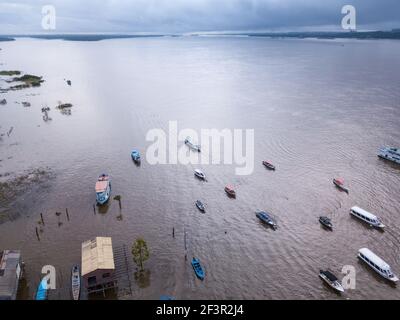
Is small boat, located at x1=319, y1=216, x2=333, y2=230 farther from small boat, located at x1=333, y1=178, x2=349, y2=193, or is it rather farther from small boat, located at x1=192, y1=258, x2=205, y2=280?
small boat, located at x1=192, y1=258, x2=205, y2=280

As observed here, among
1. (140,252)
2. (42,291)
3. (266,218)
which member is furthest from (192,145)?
(42,291)

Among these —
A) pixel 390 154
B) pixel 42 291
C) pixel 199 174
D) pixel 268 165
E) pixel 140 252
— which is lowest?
pixel 42 291

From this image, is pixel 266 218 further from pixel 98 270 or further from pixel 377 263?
pixel 98 270

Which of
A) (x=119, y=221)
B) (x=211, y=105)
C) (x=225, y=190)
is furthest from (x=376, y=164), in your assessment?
(x=211, y=105)

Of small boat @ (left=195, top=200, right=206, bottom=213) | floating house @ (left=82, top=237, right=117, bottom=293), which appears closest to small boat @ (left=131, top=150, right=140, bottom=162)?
small boat @ (left=195, top=200, right=206, bottom=213)

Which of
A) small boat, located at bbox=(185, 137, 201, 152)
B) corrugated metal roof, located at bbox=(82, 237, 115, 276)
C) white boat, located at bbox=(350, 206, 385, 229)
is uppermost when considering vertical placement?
small boat, located at bbox=(185, 137, 201, 152)

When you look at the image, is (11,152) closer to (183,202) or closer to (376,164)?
(183,202)
